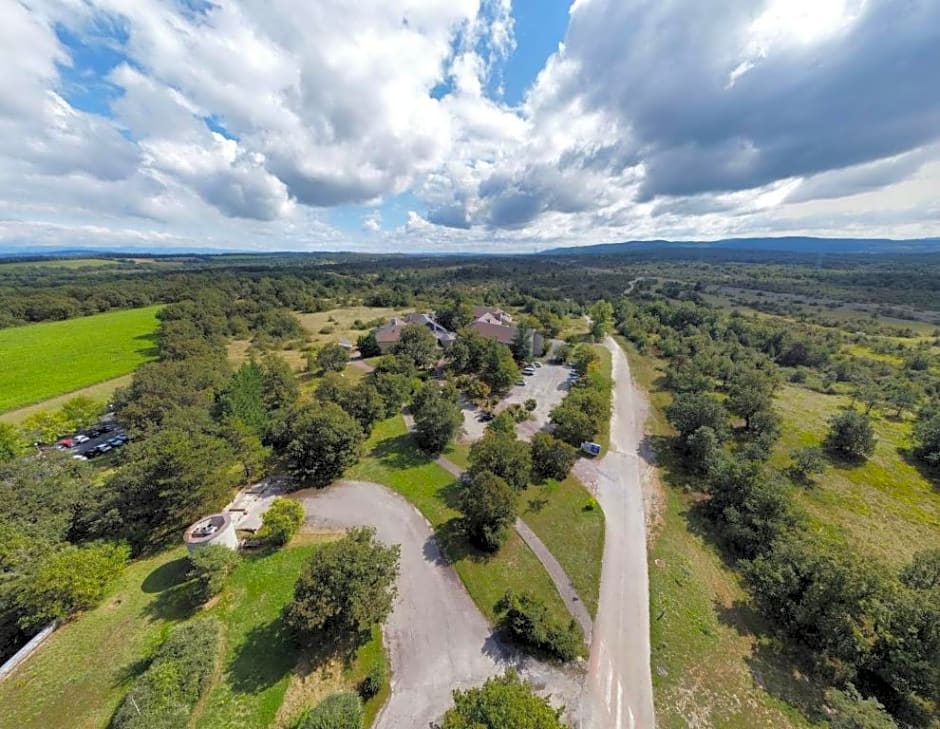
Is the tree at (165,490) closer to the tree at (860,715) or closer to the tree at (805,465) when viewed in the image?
the tree at (860,715)

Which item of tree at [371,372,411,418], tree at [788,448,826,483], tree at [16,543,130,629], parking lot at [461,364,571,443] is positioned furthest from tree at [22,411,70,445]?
tree at [788,448,826,483]

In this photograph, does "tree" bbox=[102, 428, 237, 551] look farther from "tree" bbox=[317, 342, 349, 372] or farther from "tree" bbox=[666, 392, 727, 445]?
"tree" bbox=[666, 392, 727, 445]

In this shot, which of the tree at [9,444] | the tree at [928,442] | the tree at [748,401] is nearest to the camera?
the tree at [9,444]

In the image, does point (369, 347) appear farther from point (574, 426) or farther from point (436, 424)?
point (574, 426)

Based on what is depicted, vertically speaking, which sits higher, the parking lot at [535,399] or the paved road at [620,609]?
the paved road at [620,609]

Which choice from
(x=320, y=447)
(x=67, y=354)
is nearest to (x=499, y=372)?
(x=320, y=447)

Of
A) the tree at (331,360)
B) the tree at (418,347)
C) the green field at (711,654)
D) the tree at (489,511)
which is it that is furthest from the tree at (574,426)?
the tree at (331,360)
